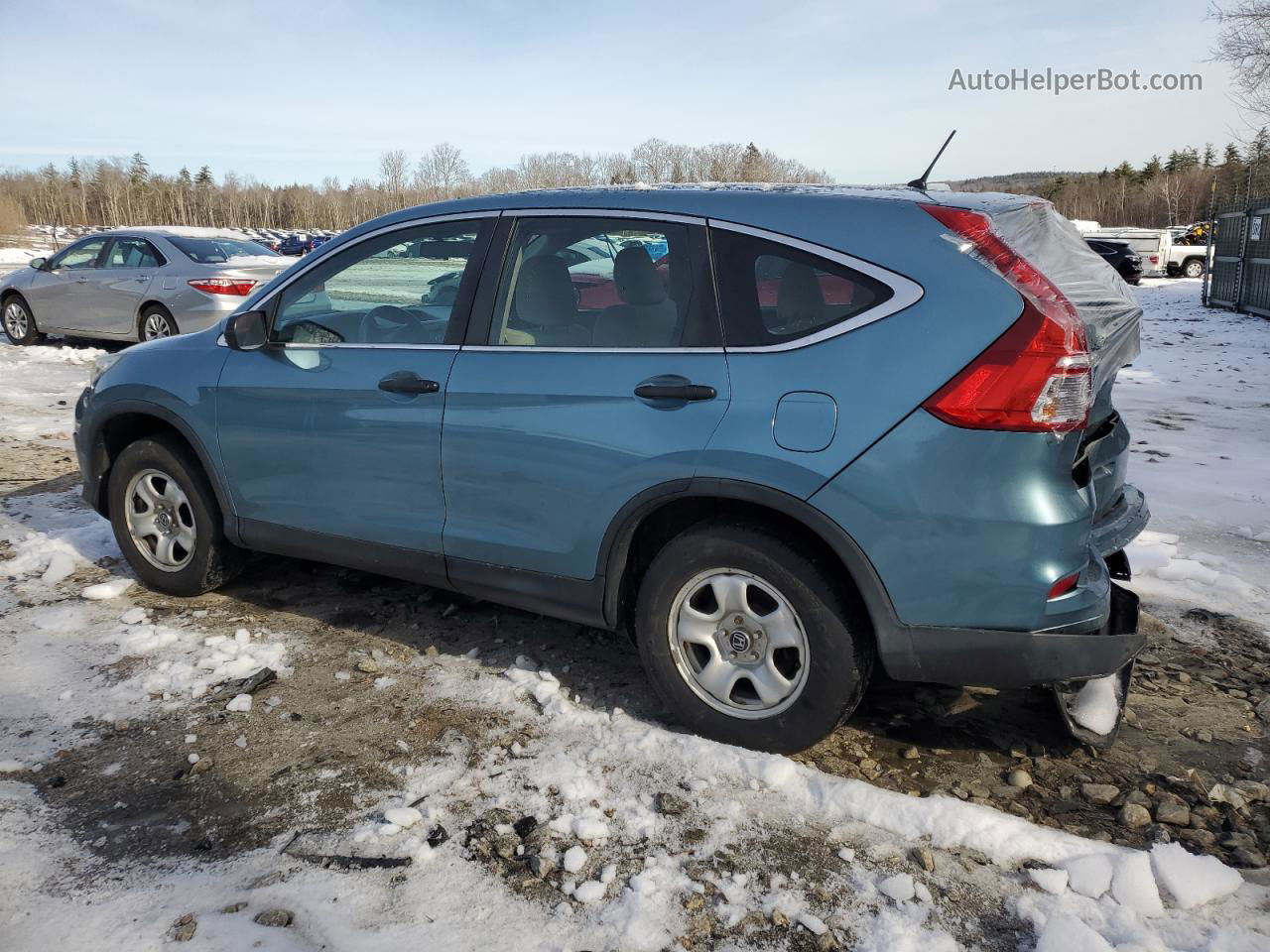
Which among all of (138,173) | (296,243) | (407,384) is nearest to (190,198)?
(138,173)

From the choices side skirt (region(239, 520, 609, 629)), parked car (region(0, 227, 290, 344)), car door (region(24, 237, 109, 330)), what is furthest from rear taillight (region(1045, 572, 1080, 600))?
car door (region(24, 237, 109, 330))

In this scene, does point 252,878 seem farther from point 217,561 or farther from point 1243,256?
point 1243,256

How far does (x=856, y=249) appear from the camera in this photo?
9.89ft

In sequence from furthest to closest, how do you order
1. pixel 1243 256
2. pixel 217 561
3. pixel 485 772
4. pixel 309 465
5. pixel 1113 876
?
pixel 1243 256, pixel 217 561, pixel 309 465, pixel 485 772, pixel 1113 876

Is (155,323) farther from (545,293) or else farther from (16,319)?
(545,293)

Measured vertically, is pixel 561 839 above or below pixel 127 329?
below

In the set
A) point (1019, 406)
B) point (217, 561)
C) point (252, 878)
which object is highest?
point (1019, 406)

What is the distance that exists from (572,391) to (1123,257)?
1241 inches

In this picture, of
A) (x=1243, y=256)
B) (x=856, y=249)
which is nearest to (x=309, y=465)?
(x=856, y=249)

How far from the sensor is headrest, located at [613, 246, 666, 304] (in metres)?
3.35

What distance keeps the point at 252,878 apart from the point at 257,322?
2.39 metres

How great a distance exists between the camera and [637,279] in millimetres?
3424

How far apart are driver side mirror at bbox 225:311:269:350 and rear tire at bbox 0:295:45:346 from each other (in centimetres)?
1216

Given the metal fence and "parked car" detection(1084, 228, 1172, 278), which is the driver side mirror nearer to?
the metal fence
